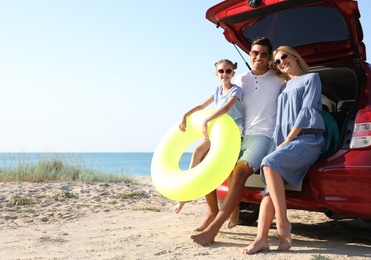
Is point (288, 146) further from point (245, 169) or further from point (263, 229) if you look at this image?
point (263, 229)

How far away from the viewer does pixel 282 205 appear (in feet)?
11.5

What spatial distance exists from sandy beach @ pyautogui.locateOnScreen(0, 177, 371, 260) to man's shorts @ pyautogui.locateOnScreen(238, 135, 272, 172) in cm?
70

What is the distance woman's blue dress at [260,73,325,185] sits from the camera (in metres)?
3.54

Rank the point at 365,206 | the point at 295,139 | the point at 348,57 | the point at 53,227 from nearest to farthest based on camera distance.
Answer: the point at 365,206, the point at 295,139, the point at 348,57, the point at 53,227

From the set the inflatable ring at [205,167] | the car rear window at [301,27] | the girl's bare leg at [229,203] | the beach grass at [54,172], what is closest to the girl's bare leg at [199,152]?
the inflatable ring at [205,167]

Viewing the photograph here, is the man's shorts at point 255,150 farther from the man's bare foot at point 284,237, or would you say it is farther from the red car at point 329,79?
the man's bare foot at point 284,237

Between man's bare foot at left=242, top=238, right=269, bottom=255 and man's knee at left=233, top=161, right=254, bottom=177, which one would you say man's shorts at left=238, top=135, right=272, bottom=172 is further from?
man's bare foot at left=242, top=238, right=269, bottom=255

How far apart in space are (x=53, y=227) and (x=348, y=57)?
352 cm

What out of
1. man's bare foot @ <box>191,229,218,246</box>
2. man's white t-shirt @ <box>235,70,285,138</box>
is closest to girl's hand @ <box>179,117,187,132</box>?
man's white t-shirt @ <box>235,70,285,138</box>

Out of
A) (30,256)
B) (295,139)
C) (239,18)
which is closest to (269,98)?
(295,139)

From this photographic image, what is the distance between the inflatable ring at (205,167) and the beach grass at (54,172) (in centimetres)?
608

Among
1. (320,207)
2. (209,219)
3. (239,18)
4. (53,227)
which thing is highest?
(239,18)

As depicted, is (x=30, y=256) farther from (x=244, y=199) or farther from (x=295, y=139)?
(x=295, y=139)

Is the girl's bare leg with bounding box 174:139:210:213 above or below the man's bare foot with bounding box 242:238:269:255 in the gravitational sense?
above
